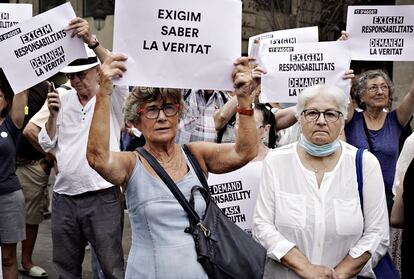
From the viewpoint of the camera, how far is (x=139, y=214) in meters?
2.98

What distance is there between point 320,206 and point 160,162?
908 millimetres

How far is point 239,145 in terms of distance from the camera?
312cm

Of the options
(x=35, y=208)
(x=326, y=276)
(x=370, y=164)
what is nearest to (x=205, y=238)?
(x=326, y=276)

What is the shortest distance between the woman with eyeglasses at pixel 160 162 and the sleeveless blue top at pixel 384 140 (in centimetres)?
217

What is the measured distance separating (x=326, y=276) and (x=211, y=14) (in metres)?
1.46

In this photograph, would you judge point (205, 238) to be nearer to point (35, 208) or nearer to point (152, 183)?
point (152, 183)

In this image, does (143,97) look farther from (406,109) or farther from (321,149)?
(406,109)

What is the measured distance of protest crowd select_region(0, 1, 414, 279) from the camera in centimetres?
294

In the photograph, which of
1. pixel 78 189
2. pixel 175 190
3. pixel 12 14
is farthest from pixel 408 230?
pixel 12 14

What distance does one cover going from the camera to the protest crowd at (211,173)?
2.94 m

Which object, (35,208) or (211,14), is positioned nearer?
(211,14)

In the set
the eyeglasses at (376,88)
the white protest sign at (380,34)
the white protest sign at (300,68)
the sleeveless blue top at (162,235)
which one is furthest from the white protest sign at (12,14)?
the eyeglasses at (376,88)

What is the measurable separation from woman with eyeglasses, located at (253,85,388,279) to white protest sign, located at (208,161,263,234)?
0.69 meters

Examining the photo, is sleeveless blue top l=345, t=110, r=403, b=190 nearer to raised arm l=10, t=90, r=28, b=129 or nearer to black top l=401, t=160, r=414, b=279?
black top l=401, t=160, r=414, b=279
